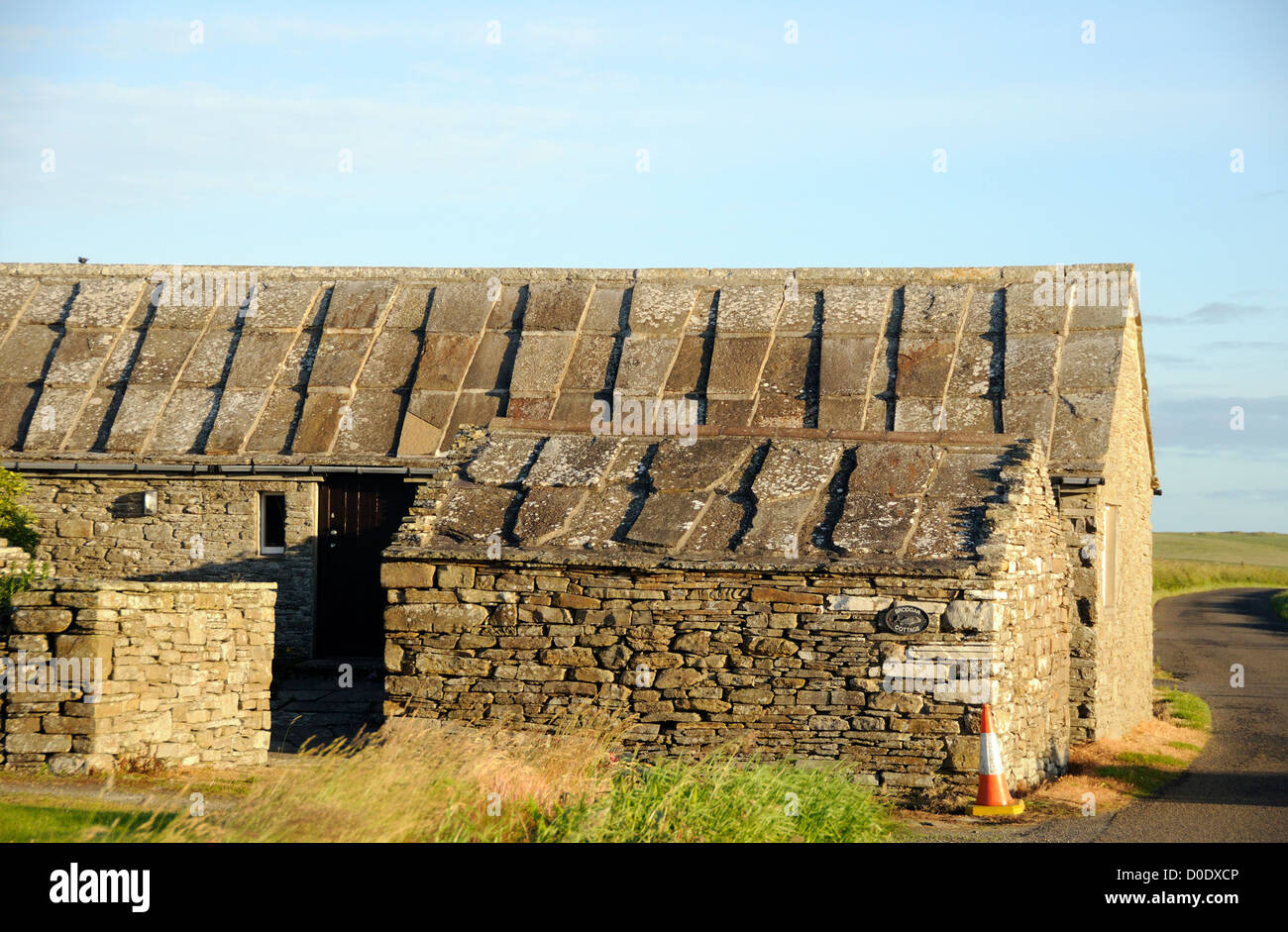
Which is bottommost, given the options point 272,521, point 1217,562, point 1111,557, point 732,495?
point 1217,562

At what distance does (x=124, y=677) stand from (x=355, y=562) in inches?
228

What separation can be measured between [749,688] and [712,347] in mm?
7043

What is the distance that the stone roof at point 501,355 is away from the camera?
15.8 metres

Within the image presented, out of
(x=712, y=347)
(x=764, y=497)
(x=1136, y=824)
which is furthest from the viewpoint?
(x=712, y=347)

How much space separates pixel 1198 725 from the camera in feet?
56.4

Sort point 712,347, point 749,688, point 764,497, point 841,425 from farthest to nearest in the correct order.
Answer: point 712,347 < point 841,425 < point 764,497 < point 749,688

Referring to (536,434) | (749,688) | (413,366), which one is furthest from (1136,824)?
(413,366)

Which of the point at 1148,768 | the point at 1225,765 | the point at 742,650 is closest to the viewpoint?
the point at 742,650

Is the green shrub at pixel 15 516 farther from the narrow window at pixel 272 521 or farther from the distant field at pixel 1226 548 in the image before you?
the distant field at pixel 1226 548

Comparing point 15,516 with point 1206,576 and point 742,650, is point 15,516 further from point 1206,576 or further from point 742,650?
point 1206,576

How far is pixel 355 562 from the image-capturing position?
15984mm

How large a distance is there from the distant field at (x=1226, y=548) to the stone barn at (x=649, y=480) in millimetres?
66033
